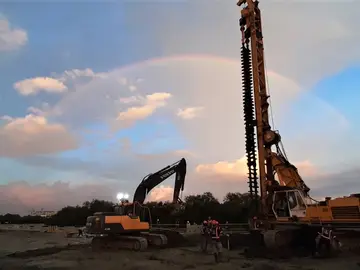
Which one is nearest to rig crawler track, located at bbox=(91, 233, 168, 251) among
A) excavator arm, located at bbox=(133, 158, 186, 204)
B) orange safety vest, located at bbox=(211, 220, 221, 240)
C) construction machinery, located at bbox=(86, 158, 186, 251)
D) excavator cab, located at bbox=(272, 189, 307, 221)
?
construction machinery, located at bbox=(86, 158, 186, 251)

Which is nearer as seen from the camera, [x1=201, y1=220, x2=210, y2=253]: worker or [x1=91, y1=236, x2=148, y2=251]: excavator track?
[x1=201, y1=220, x2=210, y2=253]: worker

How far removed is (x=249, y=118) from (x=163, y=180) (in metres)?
7.26

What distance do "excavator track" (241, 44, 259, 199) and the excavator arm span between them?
14.7ft

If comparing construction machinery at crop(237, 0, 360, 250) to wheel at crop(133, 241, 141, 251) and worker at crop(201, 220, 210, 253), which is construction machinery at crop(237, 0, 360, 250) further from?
wheel at crop(133, 241, 141, 251)

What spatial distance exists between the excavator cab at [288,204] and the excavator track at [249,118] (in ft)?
9.69

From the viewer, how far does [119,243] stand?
22.3 metres

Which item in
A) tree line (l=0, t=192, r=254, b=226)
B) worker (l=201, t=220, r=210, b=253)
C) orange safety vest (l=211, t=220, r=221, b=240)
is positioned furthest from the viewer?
tree line (l=0, t=192, r=254, b=226)

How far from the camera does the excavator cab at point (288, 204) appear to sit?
2014cm

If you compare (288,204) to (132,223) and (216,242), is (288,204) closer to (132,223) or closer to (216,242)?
(216,242)

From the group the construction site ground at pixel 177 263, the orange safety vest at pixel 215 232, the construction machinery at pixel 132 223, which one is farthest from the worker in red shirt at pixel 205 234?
the construction machinery at pixel 132 223

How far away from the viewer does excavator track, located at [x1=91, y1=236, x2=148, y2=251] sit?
2116 cm

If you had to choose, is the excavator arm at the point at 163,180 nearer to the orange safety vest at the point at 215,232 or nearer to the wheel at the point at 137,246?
the wheel at the point at 137,246

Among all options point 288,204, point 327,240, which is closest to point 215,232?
point 327,240

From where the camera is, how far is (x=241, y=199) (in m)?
74.7
